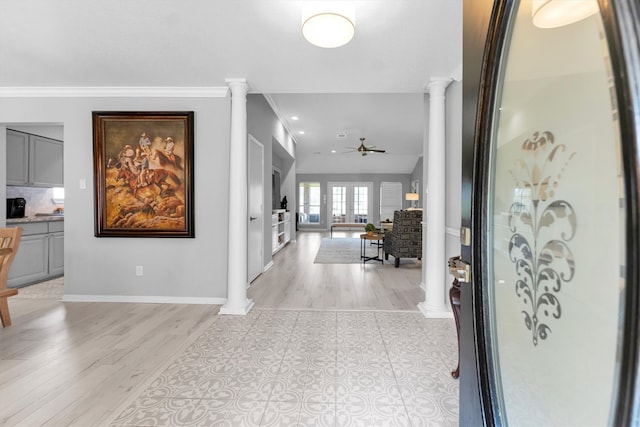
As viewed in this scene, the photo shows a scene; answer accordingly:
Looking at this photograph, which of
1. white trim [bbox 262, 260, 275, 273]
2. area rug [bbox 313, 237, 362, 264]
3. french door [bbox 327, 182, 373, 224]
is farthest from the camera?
french door [bbox 327, 182, 373, 224]

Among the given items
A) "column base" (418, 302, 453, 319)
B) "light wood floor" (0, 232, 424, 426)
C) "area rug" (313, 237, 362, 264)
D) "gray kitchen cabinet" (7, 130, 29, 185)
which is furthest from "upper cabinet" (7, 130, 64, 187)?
"column base" (418, 302, 453, 319)

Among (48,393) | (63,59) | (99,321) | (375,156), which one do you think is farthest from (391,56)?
(375,156)

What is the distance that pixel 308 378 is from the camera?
198 cm

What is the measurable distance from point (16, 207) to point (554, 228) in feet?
19.8

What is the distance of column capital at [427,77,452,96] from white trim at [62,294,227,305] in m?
3.17

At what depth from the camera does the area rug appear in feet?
19.3

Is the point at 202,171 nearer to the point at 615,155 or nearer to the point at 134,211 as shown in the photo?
the point at 134,211

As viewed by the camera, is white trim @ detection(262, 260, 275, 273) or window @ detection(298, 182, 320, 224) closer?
white trim @ detection(262, 260, 275, 273)

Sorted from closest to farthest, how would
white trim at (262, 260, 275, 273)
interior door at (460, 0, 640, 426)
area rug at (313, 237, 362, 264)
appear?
interior door at (460, 0, 640, 426)
white trim at (262, 260, 275, 273)
area rug at (313, 237, 362, 264)

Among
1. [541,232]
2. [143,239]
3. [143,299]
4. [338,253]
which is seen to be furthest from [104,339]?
[338,253]

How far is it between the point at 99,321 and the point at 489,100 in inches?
140

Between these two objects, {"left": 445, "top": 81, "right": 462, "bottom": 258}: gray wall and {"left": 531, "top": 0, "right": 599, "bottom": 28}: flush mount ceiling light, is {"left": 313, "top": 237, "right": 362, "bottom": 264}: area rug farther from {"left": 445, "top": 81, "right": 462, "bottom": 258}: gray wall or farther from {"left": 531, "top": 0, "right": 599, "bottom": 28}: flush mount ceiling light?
{"left": 531, "top": 0, "right": 599, "bottom": 28}: flush mount ceiling light

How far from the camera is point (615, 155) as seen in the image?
18.4 inches

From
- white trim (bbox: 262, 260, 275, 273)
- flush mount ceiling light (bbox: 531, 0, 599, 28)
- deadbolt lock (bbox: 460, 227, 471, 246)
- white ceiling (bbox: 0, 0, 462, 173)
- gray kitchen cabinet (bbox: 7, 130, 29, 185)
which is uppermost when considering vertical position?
white ceiling (bbox: 0, 0, 462, 173)
